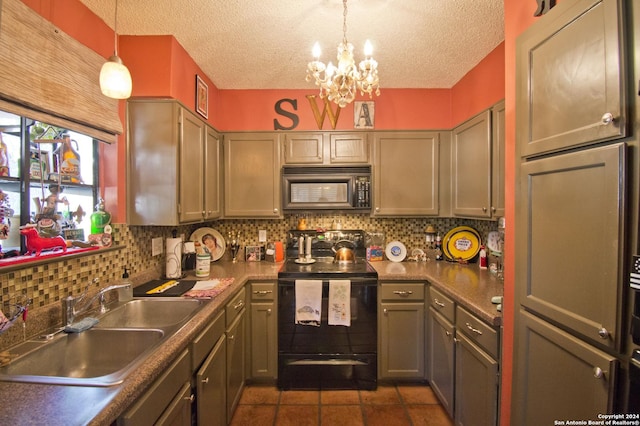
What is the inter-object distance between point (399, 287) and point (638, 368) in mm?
1608

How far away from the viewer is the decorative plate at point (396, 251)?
2.80 metres

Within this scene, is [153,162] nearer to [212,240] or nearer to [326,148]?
[212,240]

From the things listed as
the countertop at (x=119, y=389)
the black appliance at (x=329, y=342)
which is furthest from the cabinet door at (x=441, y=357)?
the black appliance at (x=329, y=342)

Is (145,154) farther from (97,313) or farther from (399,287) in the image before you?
(399,287)

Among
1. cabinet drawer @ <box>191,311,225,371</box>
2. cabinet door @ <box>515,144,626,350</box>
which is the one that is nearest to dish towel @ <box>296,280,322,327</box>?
cabinet drawer @ <box>191,311,225,371</box>

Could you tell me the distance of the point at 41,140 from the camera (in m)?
1.48

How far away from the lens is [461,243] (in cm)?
270

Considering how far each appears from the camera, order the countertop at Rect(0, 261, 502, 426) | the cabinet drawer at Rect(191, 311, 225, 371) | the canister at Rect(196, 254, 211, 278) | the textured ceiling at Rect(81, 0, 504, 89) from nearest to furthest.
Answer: the countertop at Rect(0, 261, 502, 426) → the cabinet drawer at Rect(191, 311, 225, 371) → the textured ceiling at Rect(81, 0, 504, 89) → the canister at Rect(196, 254, 211, 278)

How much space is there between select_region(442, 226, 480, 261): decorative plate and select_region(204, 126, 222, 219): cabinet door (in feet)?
7.07

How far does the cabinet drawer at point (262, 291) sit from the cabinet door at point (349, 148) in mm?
1244

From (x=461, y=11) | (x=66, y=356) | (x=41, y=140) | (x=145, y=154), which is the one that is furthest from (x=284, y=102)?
(x=66, y=356)

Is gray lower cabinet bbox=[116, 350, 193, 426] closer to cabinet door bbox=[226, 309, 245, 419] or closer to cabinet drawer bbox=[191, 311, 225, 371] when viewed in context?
cabinet drawer bbox=[191, 311, 225, 371]

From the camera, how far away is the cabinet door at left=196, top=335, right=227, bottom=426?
55.0 inches

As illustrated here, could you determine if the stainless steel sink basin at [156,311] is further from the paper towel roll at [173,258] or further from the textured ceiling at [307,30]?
the textured ceiling at [307,30]
